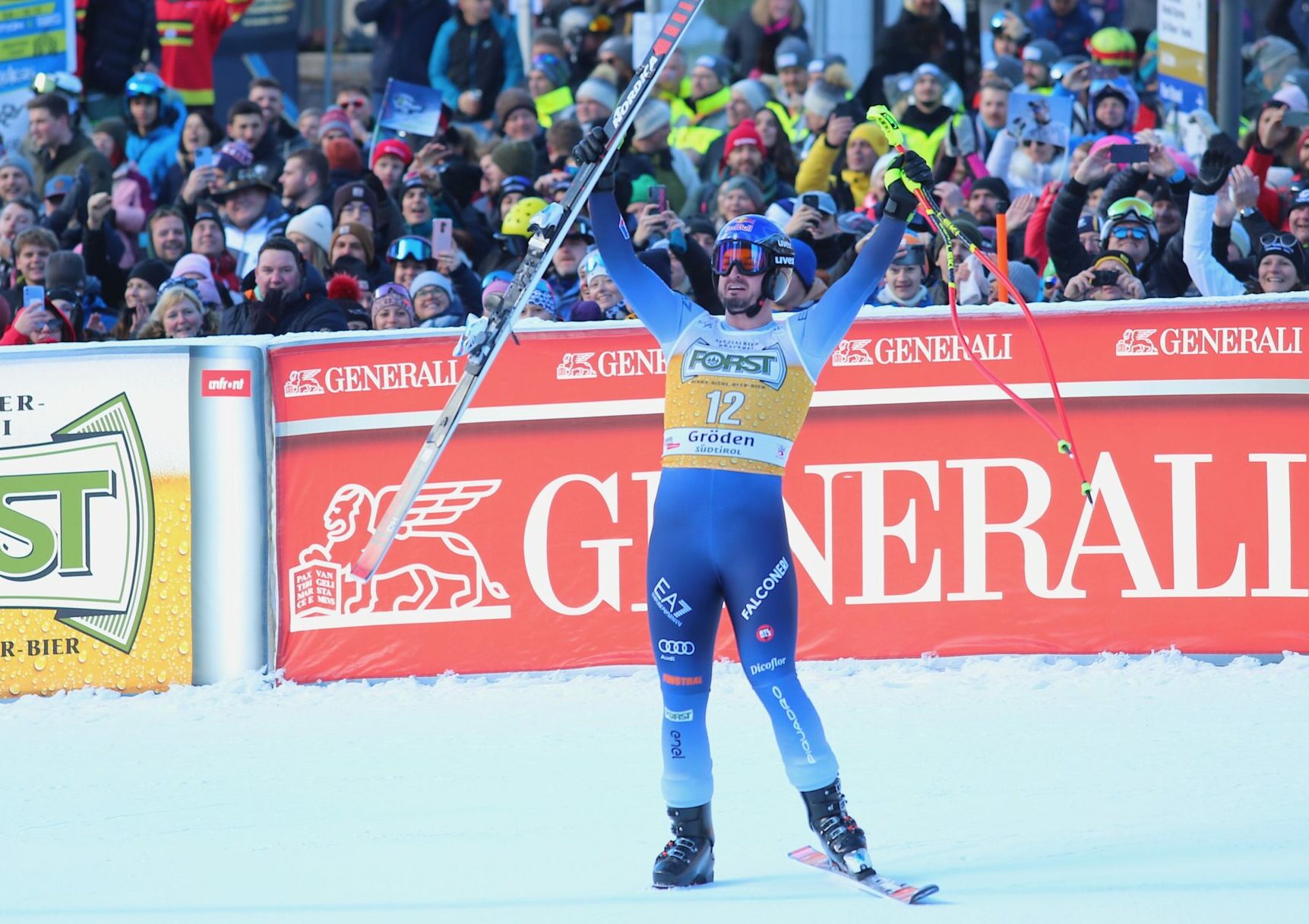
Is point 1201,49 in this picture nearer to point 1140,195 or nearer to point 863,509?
point 1140,195

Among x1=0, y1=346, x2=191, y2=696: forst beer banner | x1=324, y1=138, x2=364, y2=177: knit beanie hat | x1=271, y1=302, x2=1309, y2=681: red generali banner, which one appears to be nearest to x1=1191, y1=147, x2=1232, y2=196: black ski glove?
x1=271, y1=302, x2=1309, y2=681: red generali banner

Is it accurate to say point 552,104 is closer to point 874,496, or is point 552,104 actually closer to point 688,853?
point 874,496

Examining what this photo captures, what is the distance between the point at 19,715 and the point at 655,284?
3887 millimetres

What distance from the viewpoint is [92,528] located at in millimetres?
8602

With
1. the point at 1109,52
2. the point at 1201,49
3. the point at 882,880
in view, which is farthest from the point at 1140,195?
the point at 882,880

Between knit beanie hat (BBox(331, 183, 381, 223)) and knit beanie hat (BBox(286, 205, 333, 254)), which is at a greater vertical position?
knit beanie hat (BBox(331, 183, 381, 223))

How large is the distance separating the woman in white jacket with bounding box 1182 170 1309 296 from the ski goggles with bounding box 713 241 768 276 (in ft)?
12.7

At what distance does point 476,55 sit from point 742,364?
9.00m

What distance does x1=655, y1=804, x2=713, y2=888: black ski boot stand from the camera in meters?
5.70

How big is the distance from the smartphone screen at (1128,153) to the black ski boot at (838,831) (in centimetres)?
505

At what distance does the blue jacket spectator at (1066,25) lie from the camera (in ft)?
48.9

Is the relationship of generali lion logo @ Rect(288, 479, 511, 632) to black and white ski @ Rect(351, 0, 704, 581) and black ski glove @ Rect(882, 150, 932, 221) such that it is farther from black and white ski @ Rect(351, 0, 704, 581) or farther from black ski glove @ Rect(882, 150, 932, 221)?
black ski glove @ Rect(882, 150, 932, 221)

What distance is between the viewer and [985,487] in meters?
8.41

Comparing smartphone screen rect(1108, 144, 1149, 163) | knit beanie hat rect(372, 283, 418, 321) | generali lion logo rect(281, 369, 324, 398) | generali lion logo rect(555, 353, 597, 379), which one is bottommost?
generali lion logo rect(281, 369, 324, 398)
